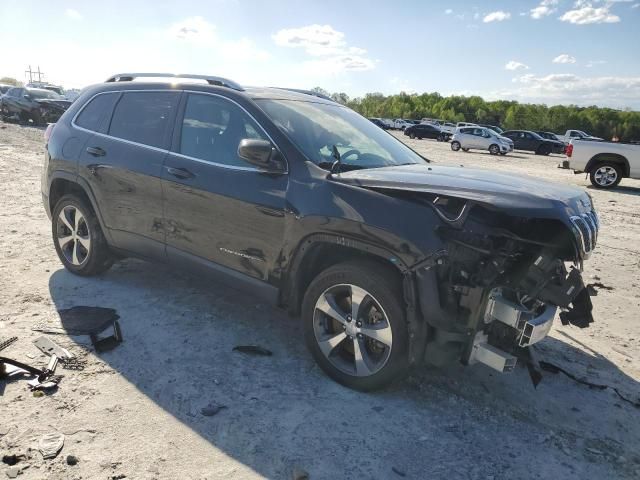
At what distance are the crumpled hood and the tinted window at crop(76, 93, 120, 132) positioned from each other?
2739mm

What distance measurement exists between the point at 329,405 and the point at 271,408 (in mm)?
364

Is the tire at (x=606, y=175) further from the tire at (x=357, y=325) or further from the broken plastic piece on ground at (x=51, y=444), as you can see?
the broken plastic piece on ground at (x=51, y=444)

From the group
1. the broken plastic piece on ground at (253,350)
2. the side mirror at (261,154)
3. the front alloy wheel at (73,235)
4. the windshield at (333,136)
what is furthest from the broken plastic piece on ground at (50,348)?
the windshield at (333,136)

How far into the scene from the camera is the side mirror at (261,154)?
11.1ft

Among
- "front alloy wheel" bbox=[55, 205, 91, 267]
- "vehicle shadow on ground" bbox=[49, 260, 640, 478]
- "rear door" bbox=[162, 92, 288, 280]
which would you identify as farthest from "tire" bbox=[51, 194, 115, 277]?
"rear door" bbox=[162, 92, 288, 280]

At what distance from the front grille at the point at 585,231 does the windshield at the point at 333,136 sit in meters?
1.47

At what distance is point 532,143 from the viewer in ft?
116

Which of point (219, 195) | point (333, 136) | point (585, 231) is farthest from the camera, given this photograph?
point (333, 136)

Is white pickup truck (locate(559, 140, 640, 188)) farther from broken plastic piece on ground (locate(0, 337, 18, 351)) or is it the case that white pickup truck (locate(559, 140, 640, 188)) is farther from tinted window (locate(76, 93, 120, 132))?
broken plastic piece on ground (locate(0, 337, 18, 351))

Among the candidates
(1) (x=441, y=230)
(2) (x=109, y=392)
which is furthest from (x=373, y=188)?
(2) (x=109, y=392)

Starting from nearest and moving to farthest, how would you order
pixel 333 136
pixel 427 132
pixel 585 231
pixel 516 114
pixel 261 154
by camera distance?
pixel 585 231 < pixel 261 154 < pixel 333 136 < pixel 427 132 < pixel 516 114

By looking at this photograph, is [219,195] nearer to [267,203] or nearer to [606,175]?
[267,203]

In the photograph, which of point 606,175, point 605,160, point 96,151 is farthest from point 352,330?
point 606,175

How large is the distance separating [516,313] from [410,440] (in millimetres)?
946
